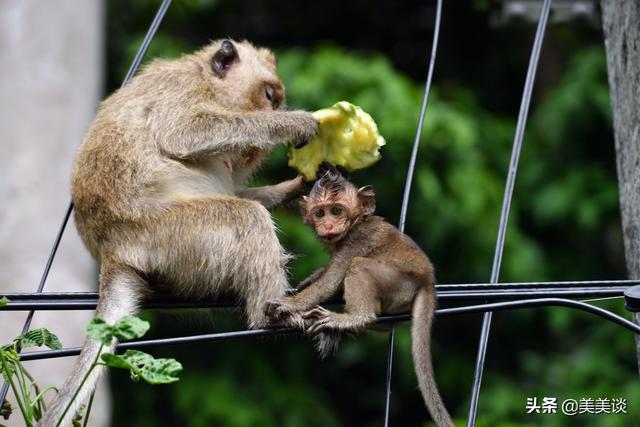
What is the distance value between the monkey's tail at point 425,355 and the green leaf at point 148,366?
0.94 meters

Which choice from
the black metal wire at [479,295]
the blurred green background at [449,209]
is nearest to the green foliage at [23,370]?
the black metal wire at [479,295]

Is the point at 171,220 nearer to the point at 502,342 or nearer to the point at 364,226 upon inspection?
the point at 364,226

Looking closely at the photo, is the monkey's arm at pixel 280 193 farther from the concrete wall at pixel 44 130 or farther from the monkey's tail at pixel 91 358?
the concrete wall at pixel 44 130

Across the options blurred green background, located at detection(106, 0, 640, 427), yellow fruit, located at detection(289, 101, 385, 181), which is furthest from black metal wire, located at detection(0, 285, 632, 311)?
blurred green background, located at detection(106, 0, 640, 427)

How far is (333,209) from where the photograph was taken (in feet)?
14.8

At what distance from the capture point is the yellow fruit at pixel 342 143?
15.4 ft

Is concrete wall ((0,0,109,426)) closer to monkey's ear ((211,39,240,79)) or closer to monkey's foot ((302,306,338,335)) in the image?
monkey's ear ((211,39,240,79))

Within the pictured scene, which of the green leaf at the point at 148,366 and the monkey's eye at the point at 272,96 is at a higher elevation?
the monkey's eye at the point at 272,96

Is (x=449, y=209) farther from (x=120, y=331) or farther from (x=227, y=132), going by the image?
(x=120, y=331)

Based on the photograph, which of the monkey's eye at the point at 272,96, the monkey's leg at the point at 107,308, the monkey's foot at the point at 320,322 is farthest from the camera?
the monkey's eye at the point at 272,96

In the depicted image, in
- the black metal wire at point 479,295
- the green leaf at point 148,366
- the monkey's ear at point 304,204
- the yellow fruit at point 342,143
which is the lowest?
the green leaf at point 148,366

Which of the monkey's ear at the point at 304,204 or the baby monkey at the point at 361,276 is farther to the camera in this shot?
the monkey's ear at the point at 304,204

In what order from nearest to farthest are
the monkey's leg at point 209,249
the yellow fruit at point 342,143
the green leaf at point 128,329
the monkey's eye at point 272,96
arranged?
1. the green leaf at point 128,329
2. the monkey's leg at point 209,249
3. the yellow fruit at point 342,143
4. the monkey's eye at point 272,96

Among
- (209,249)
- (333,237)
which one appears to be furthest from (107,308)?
(333,237)
